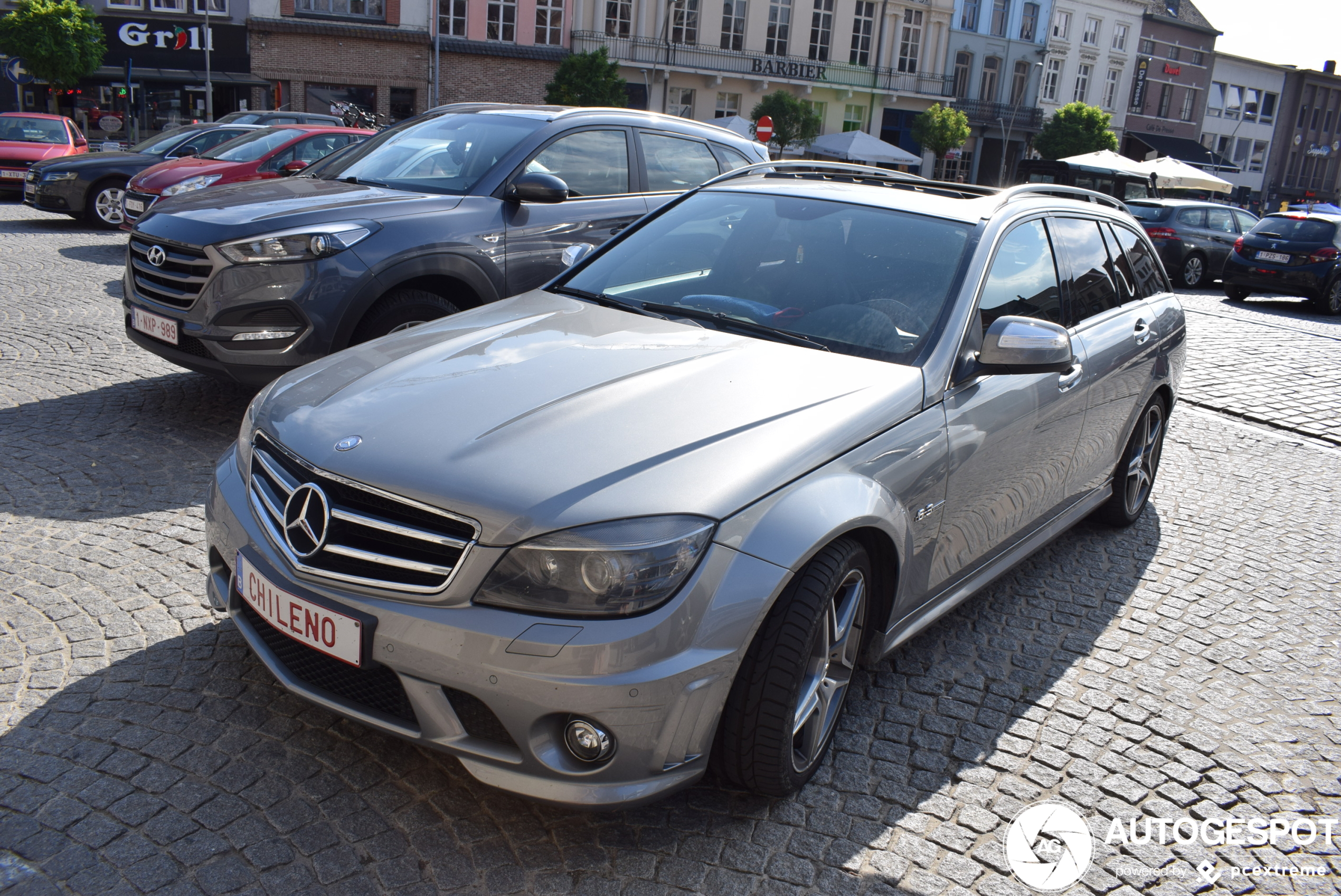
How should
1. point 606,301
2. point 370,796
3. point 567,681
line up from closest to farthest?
1. point 567,681
2. point 370,796
3. point 606,301

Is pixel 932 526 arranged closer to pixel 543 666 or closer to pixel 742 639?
pixel 742 639

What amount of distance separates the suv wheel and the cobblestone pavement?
1526cm

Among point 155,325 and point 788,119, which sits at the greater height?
point 788,119

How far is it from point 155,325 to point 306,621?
3.49 metres

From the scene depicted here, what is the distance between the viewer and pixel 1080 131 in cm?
5212

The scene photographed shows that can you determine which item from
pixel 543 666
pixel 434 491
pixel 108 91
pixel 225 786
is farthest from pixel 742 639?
pixel 108 91

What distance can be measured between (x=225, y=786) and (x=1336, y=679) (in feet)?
12.7

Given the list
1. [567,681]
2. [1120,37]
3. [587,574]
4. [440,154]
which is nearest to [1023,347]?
[587,574]

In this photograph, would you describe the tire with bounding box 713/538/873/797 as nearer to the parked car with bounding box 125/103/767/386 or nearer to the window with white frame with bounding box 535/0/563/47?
the parked car with bounding box 125/103/767/386

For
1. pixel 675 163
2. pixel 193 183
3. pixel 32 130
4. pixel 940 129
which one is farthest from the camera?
pixel 940 129

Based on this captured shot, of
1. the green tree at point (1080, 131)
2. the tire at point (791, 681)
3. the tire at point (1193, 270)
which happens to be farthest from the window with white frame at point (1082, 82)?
the tire at point (791, 681)

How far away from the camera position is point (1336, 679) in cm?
385

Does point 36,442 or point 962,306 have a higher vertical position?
point 962,306

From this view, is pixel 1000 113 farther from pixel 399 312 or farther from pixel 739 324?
pixel 739 324
